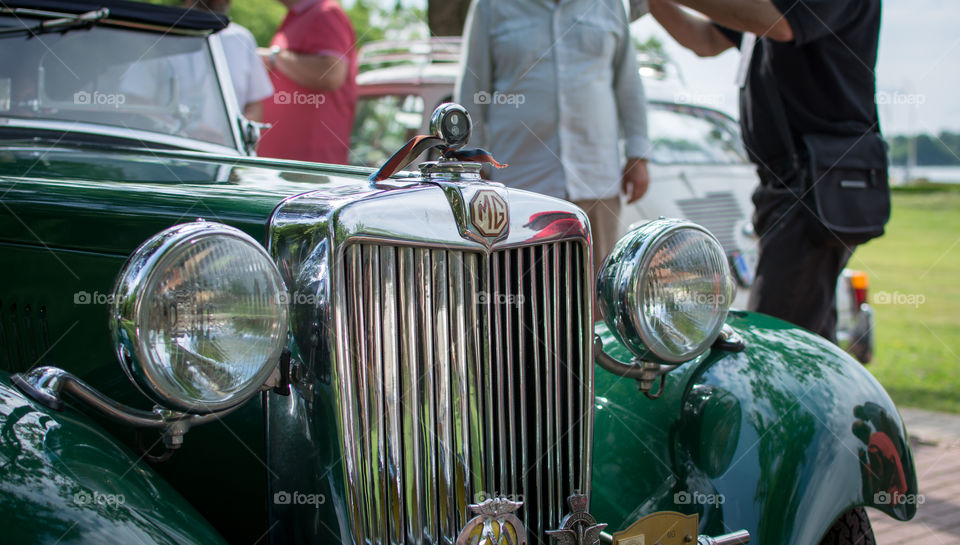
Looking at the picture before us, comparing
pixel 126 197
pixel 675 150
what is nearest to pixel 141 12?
pixel 126 197

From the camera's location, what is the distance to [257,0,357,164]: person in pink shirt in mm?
4016

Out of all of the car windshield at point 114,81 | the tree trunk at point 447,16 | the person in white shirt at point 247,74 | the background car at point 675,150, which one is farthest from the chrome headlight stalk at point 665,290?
the tree trunk at point 447,16

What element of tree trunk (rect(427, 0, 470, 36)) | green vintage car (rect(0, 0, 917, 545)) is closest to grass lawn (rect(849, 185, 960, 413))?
tree trunk (rect(427, 0, 470, 36))

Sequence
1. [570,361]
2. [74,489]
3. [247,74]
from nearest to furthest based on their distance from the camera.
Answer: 1. [74,489]
2. [570,361]
3. [247,74]

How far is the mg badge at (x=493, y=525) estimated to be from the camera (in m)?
1.72

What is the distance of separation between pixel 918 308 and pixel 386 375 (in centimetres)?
937

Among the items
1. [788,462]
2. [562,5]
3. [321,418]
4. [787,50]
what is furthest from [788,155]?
[321,418]

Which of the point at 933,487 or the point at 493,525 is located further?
the point at 933,487

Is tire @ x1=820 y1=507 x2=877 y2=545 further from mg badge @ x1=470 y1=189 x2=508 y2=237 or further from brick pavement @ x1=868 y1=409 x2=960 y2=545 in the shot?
brick pavement @ x1=868 y1=409 x2=960 y2=545

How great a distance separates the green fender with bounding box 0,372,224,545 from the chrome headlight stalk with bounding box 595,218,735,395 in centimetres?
91

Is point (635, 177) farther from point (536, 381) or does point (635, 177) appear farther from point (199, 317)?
point (199, 317)

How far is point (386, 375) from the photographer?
1642mm

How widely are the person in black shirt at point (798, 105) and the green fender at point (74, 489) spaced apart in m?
2.17

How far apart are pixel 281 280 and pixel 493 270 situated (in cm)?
42
